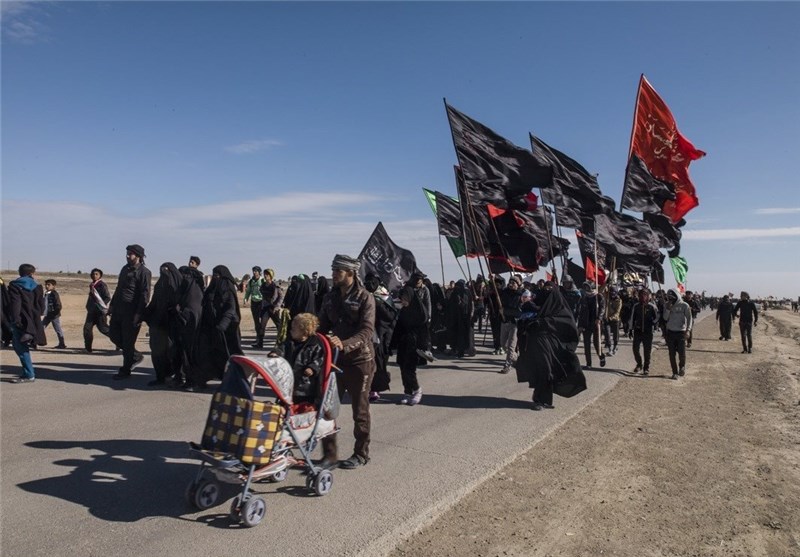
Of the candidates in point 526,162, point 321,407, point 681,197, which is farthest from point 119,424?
point 681,197

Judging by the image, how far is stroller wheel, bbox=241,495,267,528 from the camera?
414cm

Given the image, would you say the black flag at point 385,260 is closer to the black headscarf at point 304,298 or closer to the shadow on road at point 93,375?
the black headscarf at point 304,298

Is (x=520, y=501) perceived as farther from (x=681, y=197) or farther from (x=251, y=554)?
(x=681, y=197)

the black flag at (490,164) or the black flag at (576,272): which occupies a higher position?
the black flag at (490,164)

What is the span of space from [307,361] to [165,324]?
5384mm

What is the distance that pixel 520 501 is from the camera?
500 cm

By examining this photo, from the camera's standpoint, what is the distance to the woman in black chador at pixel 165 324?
935 centimetres

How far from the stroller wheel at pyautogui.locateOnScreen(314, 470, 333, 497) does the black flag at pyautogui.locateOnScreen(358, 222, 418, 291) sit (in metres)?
9.67

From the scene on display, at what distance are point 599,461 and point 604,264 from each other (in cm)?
2102

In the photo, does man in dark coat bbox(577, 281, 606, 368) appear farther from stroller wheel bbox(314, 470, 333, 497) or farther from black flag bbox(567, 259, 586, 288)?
black flag bbox(567, 259, 586, 288)

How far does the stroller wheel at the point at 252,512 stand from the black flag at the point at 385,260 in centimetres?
1034

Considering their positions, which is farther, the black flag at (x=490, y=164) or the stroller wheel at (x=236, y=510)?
the black flag at (x=490, y=164)

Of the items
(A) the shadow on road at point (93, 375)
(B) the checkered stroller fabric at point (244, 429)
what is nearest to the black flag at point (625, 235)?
(A) the shadow on road at point (93, 375)

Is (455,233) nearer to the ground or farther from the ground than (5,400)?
farther from the ground
